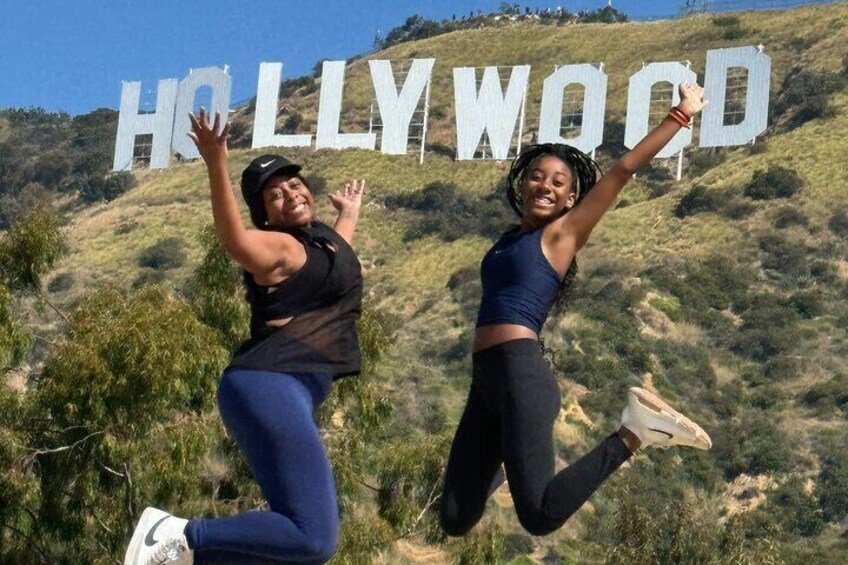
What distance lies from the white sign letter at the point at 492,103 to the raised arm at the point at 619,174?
149 feet

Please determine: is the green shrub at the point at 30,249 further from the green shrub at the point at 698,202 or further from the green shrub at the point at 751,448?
the green shrub at the point at 698,202

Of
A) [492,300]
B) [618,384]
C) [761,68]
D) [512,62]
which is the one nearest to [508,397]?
[492,300]

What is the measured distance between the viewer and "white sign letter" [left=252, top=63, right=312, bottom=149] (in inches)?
2151

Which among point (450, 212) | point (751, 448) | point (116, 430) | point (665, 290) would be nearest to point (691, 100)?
point (116, 430)

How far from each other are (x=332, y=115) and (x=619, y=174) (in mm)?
49883

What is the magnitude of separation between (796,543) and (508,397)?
31.0 metres

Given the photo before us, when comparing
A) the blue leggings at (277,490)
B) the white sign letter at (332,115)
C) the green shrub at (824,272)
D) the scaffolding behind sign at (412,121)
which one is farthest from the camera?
the scaffolding behind sign at (412,121)

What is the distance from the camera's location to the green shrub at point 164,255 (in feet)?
177

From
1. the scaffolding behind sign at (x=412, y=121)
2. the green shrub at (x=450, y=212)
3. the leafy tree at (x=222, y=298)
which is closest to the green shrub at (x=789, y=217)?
the green shrub at (x=450, y=212)

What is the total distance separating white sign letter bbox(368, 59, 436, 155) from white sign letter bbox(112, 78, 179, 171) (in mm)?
9713

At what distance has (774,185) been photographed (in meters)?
50.8

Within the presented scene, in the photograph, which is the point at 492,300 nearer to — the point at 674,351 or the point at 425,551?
the point at 425,551

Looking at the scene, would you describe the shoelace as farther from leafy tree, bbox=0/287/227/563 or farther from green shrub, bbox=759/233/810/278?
green shrub, bbox=759/233/810/278

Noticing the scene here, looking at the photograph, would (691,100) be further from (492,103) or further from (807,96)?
(807,96)
